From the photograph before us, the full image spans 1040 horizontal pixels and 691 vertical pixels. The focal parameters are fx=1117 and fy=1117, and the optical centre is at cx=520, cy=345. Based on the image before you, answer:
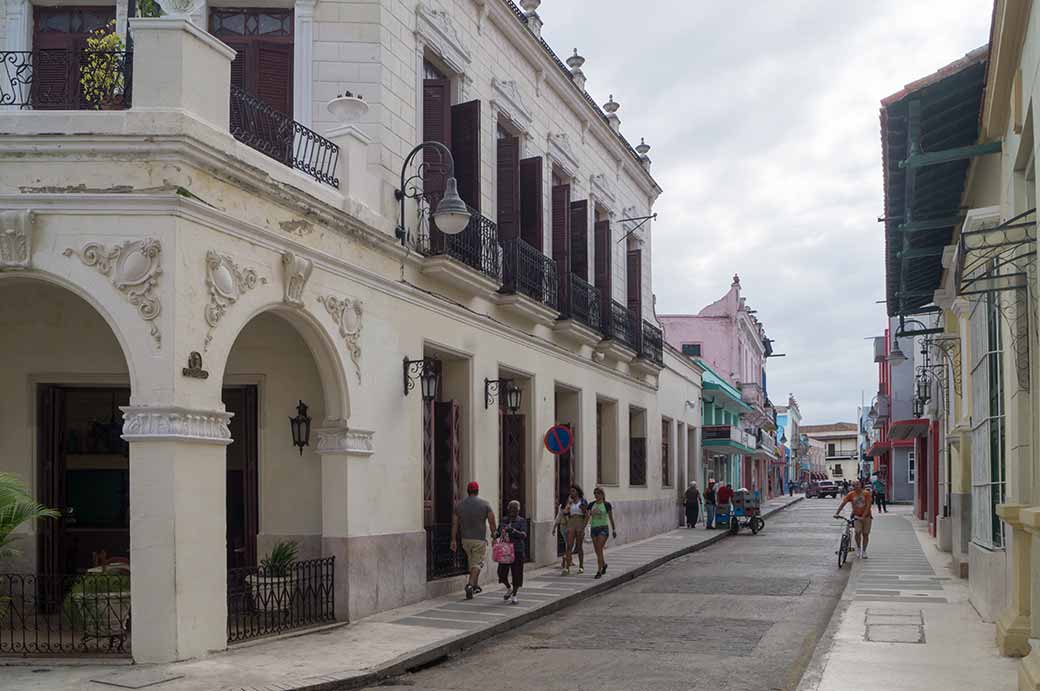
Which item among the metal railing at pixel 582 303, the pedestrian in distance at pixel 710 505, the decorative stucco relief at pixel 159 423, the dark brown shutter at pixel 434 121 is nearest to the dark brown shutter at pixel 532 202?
the metal railing at pixel 582 303

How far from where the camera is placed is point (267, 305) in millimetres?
11250

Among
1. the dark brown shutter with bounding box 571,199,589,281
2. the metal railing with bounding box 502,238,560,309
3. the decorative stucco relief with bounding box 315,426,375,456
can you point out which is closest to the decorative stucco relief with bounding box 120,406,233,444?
the decorative stucco relief with bounding box 315,426,375,456

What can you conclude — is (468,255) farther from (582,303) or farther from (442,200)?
(582,303)

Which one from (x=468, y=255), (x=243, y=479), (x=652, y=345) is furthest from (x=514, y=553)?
(x=652, y=345)

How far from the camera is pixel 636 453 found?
2736 centimetres

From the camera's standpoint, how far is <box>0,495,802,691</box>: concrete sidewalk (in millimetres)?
Result: 8938

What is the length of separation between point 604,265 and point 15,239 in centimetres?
1527

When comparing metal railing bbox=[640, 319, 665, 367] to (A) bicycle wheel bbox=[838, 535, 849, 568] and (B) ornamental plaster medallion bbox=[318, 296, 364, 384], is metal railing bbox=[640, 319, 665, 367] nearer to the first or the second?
(A) bicycle wheel bbox=[838, 535, 849, 568]

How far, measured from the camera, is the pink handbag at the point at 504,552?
14.3m

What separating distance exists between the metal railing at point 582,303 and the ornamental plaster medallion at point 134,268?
1119cm

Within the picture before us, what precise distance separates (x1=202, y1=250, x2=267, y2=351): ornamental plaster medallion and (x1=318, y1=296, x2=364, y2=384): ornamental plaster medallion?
160cm

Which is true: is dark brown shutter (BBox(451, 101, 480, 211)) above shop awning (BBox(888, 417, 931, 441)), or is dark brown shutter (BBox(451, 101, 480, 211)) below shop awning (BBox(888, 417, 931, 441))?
above

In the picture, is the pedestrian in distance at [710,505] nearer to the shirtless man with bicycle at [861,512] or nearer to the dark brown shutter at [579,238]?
the shirtless man with bicycle at [861,512]

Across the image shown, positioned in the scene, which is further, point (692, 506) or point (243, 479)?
point (692, 506)
